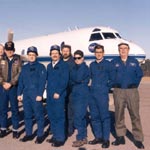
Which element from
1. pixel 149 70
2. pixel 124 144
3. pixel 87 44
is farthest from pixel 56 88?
pixel 149 70

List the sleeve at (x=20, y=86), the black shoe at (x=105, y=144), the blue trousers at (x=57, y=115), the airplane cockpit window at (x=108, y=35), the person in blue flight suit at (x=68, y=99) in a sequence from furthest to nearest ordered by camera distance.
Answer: the airplane cockpit window at (x=108, y=35)
the person in blue flight suit at (x=68, y=99)
the sleeve at (x=20, y=86)
the blue trousers at (x=57, y=115)
the black shoe at (x=105, y=144)

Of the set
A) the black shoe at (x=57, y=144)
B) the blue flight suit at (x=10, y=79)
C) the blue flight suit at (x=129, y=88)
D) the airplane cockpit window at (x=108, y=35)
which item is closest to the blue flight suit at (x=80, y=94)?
the black shoe at (x=57, y=144)

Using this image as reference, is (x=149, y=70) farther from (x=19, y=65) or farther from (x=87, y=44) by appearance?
(x=19, y=65)

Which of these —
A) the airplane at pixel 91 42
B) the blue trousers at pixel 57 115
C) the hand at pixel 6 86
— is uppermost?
the airplane at pixel 91 42

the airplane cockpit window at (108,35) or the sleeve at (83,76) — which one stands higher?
the airplane cockpit window at (108,35)

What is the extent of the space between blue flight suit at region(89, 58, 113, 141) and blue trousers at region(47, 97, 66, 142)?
2.42ft

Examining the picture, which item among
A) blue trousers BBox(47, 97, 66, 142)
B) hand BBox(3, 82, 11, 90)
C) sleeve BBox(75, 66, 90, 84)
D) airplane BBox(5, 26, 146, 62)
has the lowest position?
blue trousers BBox(47, 97, 66, 142)

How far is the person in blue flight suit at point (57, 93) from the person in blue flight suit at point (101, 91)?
693 millimetres

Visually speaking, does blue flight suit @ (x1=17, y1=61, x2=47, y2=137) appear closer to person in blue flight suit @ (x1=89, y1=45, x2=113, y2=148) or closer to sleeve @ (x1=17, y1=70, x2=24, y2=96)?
sleeve @ (x1=17, y1=70, x2=24, y2=96)

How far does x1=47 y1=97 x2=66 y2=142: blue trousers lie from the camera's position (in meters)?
7.25

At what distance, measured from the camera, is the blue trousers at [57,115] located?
725cm

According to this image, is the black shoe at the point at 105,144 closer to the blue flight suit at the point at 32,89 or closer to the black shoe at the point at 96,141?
the black shoe at the point at 96,141

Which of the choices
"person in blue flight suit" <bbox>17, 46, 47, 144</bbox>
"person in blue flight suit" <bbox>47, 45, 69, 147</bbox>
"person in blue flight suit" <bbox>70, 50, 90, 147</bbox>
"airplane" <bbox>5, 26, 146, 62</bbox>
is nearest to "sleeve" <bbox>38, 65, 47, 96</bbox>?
"person in blue flight suit" <bbox>17, 46, 47, 144</bbox>

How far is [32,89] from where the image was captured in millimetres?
7410
